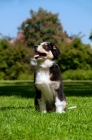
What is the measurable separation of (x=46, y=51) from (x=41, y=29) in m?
50.6

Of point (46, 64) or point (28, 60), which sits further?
point (28, 60)

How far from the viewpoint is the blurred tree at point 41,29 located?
56.2 m

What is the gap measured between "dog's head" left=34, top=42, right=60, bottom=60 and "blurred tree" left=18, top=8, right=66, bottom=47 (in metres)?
47.8

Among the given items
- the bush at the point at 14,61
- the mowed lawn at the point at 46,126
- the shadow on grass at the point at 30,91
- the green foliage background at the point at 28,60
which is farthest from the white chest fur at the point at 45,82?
the bush at the point at 14,61

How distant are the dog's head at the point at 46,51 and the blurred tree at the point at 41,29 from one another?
157 ft

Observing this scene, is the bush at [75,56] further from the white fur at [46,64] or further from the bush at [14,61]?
the white fur at [46,64]

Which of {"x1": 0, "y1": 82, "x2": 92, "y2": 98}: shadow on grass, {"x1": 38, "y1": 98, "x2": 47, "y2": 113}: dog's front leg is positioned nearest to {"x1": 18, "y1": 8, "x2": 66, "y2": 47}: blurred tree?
{"x1": 0, "y1": 82, "x2": 92, "y2": 98}: shadow on grass

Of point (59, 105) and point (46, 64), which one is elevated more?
point (46, 64)

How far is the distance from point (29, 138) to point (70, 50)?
1629 inches

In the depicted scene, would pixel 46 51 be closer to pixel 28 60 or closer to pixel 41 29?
pixel 28 60

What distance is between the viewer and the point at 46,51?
732cm

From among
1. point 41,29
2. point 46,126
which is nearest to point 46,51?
point 46,126

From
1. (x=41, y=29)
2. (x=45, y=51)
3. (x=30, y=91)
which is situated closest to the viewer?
(x=45, y=51)

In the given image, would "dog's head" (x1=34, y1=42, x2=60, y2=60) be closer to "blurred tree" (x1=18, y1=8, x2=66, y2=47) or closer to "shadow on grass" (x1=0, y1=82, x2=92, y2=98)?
"shadow on grass" (x1=0, y1=82, x2=92, y2=98)
